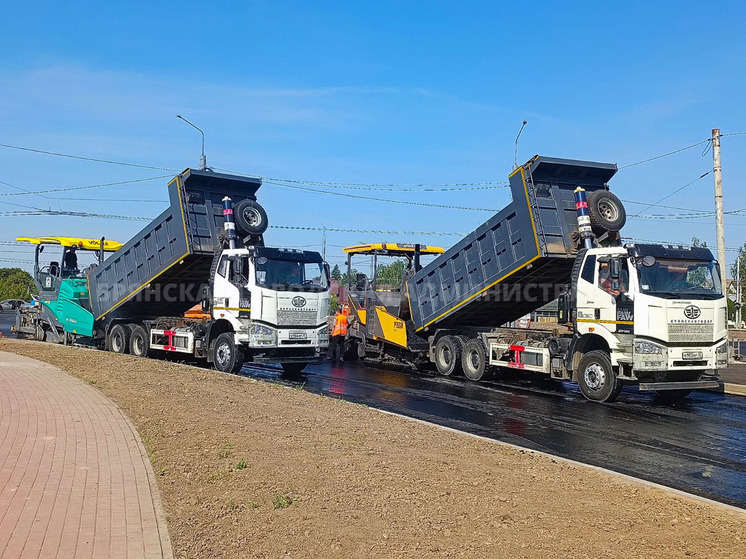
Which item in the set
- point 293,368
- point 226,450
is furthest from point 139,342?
point 226,450

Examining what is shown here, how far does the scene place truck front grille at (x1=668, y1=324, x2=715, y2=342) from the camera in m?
11.9

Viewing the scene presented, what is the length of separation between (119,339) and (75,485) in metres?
15.0

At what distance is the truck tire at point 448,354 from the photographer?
1697cm

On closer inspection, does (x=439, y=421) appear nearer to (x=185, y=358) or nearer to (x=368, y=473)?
(x=368, y=473)

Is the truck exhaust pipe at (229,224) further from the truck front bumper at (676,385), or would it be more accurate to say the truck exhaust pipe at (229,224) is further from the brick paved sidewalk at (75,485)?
the truck front bumper at (676,385)

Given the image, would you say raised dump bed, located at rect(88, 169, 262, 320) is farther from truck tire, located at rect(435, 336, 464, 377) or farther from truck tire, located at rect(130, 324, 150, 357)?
truck tire, located at rect(435, 336, 464, 377)

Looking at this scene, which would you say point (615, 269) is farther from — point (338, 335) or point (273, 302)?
point (338, 335)

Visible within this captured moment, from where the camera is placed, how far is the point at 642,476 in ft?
24.7

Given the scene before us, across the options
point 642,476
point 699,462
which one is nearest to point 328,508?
point 642,476

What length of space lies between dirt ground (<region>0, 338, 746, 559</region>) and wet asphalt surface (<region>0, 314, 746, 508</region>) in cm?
116

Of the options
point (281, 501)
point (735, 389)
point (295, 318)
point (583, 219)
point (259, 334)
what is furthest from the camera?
point (295, 318)

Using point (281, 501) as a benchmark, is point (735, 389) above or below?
above

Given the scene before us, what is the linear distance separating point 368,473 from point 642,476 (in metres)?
3.02

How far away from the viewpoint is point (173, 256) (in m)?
17.1
